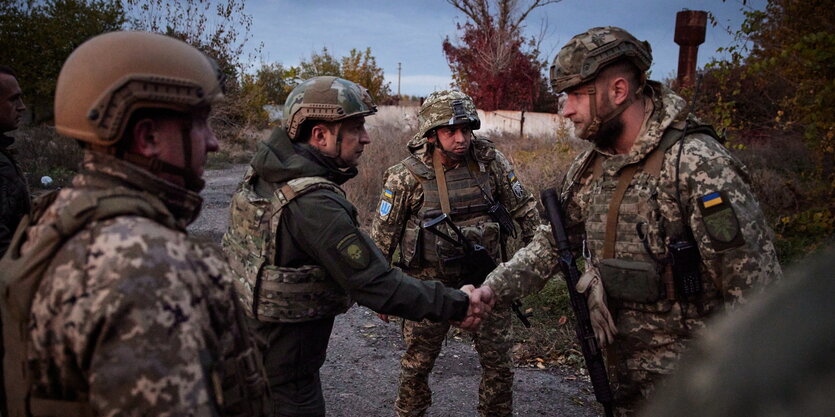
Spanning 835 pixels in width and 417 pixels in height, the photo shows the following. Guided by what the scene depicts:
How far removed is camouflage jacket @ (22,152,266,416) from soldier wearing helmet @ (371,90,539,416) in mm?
2725

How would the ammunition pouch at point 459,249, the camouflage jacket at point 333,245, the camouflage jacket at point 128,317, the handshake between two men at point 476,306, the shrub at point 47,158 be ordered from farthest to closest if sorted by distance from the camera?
the shrub at point 47,158 → the ammunition pouch at point 459,249 → the handshake between two men at point 476,306 → the camouflage jacket at point 333,245 → the camouflage jacket at point 128,317

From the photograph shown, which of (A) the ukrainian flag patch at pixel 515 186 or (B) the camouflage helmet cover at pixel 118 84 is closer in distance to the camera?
(B) the camouflage helmet cover at pixel 118 84

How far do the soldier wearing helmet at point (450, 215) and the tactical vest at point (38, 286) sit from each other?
2.66 metres

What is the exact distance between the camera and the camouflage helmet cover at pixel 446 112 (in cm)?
431

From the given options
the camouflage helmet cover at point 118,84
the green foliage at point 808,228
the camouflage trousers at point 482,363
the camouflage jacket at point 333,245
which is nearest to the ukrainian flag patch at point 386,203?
the camouflage trousers at point 482,363

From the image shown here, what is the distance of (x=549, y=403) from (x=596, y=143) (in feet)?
7.84

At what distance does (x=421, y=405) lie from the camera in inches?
161

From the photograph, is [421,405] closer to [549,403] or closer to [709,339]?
[549,403]

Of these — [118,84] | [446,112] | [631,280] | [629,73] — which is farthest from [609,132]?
[118,84]

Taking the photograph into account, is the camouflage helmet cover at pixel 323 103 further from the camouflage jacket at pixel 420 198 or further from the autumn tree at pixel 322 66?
the autumn tree at pixel 322 66

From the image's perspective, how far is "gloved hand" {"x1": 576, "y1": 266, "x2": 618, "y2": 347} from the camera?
2781 mm

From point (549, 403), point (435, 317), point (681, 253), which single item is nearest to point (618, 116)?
point (681, 253)

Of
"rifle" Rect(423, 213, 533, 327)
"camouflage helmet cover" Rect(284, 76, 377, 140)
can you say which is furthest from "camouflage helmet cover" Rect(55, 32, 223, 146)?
"rifle" Rect(423, 213, 533, 327)

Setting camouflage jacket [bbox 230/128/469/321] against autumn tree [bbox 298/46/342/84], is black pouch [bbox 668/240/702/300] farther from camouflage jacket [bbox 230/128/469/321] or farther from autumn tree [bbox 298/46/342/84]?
autumn tree [bbox 298/46/342/84]
